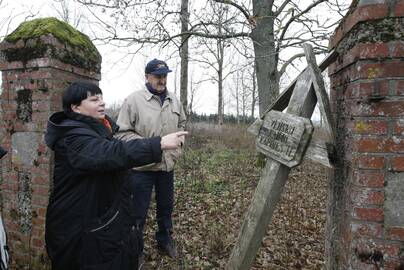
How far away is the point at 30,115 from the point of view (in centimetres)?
331

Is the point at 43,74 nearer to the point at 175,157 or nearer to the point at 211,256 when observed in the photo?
the point at 175,157

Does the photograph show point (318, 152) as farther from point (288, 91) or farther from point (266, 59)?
point (266, 59)

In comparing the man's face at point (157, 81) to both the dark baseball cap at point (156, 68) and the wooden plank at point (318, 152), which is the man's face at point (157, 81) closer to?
the dark baseball cap at point (156, 68)

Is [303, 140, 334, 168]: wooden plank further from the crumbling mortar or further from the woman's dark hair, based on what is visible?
the woman's dark hair

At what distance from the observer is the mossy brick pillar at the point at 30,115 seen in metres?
3.24

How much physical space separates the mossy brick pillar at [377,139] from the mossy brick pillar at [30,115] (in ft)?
8.64

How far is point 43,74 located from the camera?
3.23 meters

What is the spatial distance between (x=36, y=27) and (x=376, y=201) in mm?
3337

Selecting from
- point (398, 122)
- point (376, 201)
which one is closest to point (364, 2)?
point (398, 122)

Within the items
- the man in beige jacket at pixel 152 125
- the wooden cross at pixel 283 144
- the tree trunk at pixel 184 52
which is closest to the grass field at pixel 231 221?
the man in beige jacket at pixel 152 125

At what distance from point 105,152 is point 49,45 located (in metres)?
1.73

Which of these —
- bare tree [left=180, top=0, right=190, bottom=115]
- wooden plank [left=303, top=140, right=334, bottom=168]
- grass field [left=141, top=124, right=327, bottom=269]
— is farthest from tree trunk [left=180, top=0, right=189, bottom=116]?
wooden plank [left=303, top=140, right=334, bottom=168]

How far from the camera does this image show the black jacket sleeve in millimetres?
2053

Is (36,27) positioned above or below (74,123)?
above
